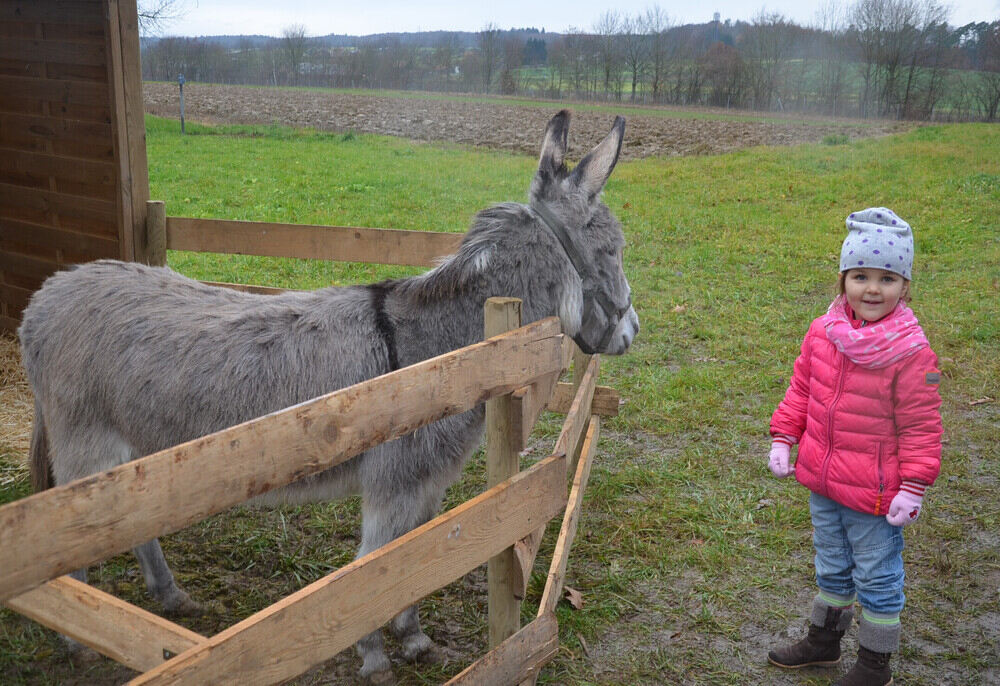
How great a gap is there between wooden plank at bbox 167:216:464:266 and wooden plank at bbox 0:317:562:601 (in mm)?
2290

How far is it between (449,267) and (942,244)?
31.2 feet

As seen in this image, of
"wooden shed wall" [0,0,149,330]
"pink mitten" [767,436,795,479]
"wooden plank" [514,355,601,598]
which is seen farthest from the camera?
"wooden shed wall" [0,0,149,330]

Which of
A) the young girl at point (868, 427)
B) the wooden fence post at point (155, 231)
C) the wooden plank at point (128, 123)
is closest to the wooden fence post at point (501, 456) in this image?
the young girl at point (868, 427)

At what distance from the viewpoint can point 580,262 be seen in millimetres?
3188

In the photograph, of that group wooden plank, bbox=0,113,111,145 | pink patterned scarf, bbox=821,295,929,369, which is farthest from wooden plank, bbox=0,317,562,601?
wooden plank, bbox=0,113,111,145

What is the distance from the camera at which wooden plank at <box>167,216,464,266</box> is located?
A: 4426 millimetres

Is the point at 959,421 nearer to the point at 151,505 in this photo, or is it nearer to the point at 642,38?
the point at 151,505

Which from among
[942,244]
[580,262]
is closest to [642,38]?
[942,244]

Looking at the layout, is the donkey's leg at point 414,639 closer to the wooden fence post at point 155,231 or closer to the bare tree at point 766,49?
the wooden fence post at point 155,231

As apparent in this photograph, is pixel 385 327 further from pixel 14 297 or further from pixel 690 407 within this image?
pixel 14 297

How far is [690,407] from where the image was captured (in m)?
5.84

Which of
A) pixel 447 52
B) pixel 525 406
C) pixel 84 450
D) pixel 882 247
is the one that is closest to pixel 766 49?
pixel 447 52

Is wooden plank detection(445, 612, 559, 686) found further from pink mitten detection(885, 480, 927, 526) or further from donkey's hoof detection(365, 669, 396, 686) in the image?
pink mitten detection(885, 480, 927, 526)

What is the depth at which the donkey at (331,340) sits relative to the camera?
9.64 ft
